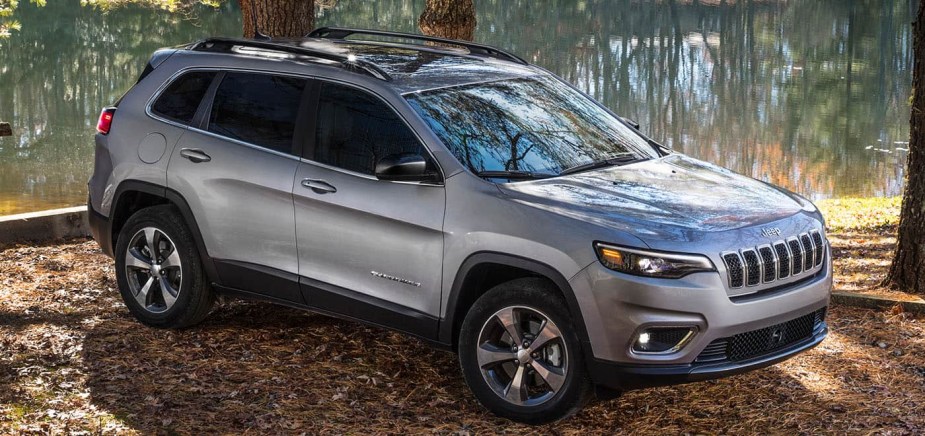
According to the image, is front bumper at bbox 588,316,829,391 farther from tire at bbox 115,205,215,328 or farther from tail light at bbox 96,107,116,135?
tail light at bbox 96,107,116,135

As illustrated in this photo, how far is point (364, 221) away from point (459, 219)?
625 millimetres

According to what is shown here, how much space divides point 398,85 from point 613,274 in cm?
175

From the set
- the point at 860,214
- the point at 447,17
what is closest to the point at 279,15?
the point at 447,17

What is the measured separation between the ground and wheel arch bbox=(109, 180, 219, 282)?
577 mm

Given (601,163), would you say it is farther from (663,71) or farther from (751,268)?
(663,71)

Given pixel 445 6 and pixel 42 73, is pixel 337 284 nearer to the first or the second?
pixel 445 6

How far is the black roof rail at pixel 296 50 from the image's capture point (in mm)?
5941

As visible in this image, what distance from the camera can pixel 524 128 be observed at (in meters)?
5.86

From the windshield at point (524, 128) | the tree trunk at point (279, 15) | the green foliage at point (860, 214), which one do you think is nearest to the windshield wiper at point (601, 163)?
the windshield at point (524, 128)

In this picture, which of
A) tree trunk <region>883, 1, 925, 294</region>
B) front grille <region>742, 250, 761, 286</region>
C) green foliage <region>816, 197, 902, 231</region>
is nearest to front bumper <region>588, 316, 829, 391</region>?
front grille <region>742, 250, 761, 286</region>

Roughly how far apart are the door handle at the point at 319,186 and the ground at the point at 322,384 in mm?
1097

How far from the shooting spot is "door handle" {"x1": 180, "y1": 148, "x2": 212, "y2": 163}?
6363 mm

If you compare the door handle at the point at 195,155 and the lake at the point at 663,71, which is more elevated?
the door handle at the point at 195,155

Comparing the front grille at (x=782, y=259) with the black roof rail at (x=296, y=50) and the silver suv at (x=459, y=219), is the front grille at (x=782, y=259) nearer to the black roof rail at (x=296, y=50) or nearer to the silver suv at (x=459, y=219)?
the silver suv at (x=459, y=219)
